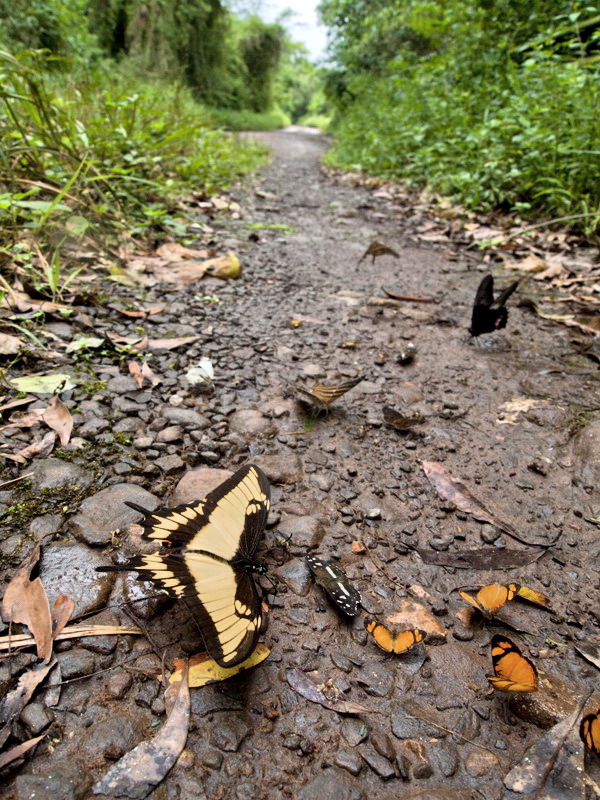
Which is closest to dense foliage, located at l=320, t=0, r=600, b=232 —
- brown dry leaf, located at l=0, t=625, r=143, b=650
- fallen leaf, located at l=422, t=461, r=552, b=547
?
fallen leaf, located at l=422, t=461, r=552, b=547

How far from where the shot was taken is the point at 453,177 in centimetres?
493

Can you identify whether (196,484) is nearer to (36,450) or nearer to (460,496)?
(36,450)

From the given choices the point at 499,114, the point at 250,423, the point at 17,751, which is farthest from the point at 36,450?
the point at 499,114

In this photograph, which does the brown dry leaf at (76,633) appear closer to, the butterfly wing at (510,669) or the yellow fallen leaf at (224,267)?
the butterfly wing at (510,669)

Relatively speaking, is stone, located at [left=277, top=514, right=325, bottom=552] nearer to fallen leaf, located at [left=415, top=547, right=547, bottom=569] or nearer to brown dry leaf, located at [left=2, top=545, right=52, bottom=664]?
fallen leaf, located at [left=415, top=547, right=547, bottom=569]

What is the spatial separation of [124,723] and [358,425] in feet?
4.11

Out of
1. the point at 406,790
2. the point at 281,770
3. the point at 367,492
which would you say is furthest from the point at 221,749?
the point at 367,492

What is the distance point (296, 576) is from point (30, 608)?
2.07ft

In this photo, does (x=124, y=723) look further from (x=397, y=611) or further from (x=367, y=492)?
(x=367, y=492)

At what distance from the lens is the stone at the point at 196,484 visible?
54.3 inches

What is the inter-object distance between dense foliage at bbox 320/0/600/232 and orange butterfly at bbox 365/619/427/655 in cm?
330

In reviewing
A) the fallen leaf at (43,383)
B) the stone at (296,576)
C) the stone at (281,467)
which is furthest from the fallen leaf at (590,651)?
the fallen leaf at (43,383)

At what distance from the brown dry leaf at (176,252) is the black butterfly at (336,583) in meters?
2.63

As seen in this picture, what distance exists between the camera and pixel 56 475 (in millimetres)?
1379
